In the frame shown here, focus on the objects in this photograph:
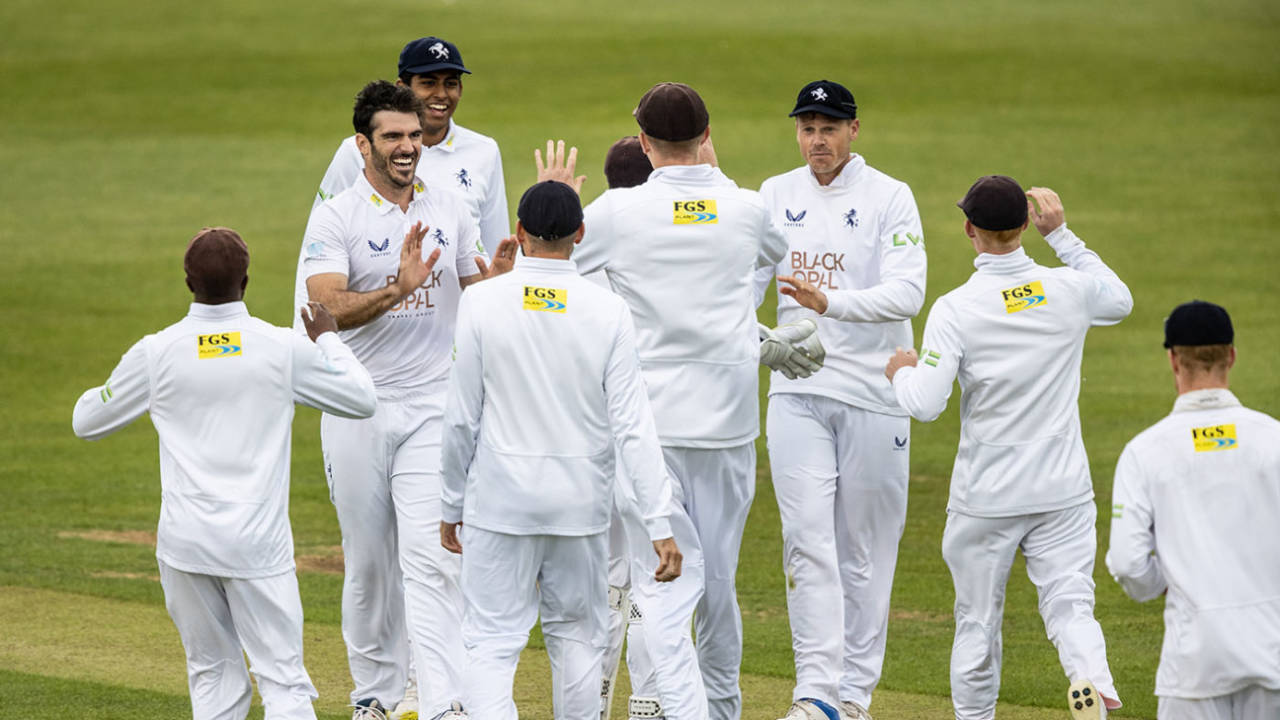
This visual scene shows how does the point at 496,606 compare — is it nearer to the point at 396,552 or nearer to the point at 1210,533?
the point at 396,552

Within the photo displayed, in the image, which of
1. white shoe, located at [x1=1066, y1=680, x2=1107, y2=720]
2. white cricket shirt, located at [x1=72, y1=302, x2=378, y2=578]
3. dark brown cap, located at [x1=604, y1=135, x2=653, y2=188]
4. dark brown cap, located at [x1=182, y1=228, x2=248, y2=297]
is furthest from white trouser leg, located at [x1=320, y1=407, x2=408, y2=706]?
white shoe, located at [x1=1066, y1=680, x2=1107, y2=720]

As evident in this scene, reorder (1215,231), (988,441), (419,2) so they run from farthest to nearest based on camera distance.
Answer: (419,2)
(1215,231)
(988,441)

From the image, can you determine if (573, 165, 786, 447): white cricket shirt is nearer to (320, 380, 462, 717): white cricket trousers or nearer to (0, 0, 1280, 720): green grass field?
(320, 380, 462, 717): white cricket trousers

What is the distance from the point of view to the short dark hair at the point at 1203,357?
5605 mm

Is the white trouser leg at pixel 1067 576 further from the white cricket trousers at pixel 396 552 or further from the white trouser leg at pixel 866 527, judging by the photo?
the white cricket trousers at pixel 396 552

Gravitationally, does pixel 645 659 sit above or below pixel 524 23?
below

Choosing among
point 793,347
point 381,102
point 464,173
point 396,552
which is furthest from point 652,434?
point 464,173

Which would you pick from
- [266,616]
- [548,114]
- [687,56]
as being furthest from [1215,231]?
[266,616]

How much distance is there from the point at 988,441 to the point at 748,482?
1047 mm

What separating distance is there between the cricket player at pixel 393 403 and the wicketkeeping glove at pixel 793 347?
142 cm

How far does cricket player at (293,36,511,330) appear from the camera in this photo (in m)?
8.43

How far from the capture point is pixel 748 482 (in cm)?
734

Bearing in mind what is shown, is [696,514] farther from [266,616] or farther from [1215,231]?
[1215,231]

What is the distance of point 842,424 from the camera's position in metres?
8.10
